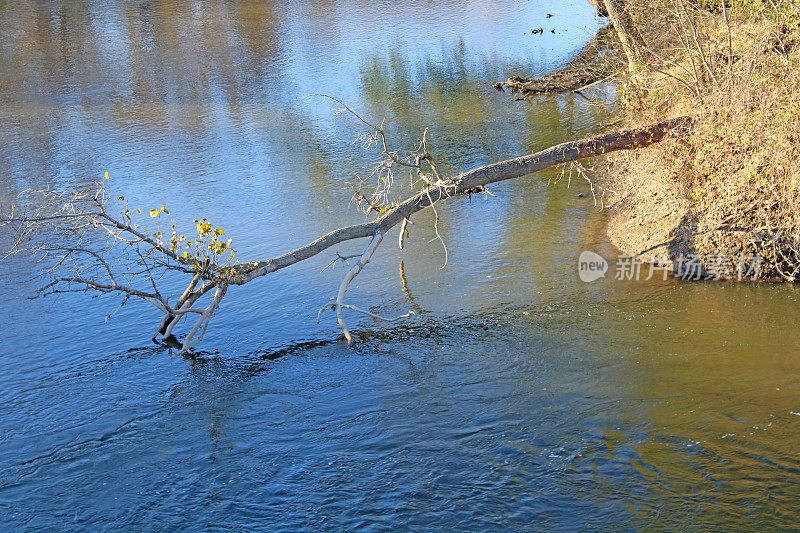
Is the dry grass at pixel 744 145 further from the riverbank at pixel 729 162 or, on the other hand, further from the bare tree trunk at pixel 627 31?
the bare tree trunk at pixel 627 31

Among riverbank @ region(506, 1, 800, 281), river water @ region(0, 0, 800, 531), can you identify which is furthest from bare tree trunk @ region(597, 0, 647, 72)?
river water @ region(0, 0, 800, 531)

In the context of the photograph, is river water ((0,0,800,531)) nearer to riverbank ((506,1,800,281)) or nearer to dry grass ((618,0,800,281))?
riverbank ((506,1,800,281))

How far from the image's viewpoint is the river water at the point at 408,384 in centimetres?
638

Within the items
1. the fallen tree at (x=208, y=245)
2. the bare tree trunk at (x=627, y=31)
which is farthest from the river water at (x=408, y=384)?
the bare tree trunk at (x=627, y=31)

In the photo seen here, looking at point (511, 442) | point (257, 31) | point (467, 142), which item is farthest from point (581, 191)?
point (257, 31)

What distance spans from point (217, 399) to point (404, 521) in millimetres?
3041

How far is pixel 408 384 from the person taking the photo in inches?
321

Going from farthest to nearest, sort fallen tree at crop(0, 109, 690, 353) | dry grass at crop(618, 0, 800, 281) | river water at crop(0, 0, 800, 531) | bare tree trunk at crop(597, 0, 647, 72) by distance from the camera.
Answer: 1. bare tree trunk at crop(597, 0, 647, 72)
2. dry grass at crop(618, 0, 800, 281)
3. fallen tree at crop(0, 109, 690, 353)
4. river water at crop(0, 0, 800, 531)

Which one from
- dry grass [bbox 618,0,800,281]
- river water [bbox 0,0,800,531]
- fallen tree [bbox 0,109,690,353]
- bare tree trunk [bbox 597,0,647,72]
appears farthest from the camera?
bare tree trunk [bbox 597,0,647,72]

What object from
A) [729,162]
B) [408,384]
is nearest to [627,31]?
[729,162]

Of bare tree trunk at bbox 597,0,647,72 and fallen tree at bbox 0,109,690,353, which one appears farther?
bare tree trunk at bbox 597,0,647,72

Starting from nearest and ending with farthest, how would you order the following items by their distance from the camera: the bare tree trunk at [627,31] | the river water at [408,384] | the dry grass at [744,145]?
1. the river water at [408,384]
2. the dry grass at [744,145]
3. the bare tree trunk at [627,31]

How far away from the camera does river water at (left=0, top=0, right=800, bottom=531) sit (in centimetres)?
638

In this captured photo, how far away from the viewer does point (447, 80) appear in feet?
69.5
